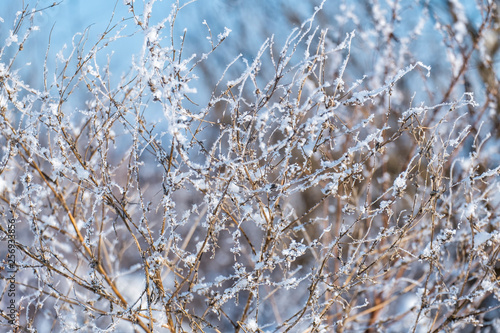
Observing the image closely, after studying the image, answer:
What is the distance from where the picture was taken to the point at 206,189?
2.40m

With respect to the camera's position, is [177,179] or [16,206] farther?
[16,206]

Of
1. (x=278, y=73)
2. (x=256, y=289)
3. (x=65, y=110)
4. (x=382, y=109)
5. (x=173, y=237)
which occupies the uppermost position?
(x=382, y=109)

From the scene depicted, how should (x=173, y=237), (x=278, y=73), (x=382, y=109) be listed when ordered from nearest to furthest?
(x=278, y=73)
(x=173, y=237)
(x=382, y=109)

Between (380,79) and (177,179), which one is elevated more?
(380,79)

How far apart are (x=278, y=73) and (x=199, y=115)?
0.48 m

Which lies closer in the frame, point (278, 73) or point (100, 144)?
point (278, 73)

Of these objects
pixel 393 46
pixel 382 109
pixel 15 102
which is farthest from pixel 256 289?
pixel 393 46

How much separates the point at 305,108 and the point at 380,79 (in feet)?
13.9

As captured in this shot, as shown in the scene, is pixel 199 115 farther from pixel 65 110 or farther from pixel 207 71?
pixel 207 71

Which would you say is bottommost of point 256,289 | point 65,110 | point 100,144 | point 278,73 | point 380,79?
point 256,289

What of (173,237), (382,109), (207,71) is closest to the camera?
(173,237)

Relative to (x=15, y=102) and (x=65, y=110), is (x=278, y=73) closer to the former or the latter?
(x=65, y=110)

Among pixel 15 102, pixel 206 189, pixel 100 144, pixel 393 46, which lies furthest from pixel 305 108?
pixel 393 46

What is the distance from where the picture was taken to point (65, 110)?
95.4 inches
